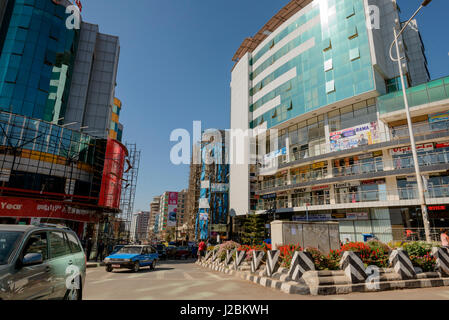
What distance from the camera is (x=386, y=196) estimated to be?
24406mm

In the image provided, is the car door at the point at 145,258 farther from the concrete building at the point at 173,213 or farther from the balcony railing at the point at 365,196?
the concrete building at the point at 173,213

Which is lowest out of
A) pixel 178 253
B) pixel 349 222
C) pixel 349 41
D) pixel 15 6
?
pixel 178 253

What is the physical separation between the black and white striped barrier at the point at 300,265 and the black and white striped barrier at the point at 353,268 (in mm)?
936

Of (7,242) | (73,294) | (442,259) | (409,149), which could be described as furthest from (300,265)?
(409,149)

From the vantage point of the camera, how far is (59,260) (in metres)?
4.60

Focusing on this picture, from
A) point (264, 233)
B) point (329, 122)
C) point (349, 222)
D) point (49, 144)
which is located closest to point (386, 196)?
point (349, 222)

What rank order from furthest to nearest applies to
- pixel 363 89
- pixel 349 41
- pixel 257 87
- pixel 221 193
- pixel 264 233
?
1. pixel 221 193
2. pixel 257 87
3. pixel 264 233
4. pixel 349 41
5. pixel 363 89

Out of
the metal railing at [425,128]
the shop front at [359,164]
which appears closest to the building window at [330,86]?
the shop front at [359,164]

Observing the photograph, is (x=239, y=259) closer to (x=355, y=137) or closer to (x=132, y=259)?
(x=132, y=259)

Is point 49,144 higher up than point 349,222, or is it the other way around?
point 49,144

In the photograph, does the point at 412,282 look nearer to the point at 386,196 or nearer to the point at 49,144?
the point at 386,196

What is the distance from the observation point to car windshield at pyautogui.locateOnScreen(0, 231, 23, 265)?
11.5 feet

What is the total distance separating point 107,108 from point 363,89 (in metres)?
34.4
